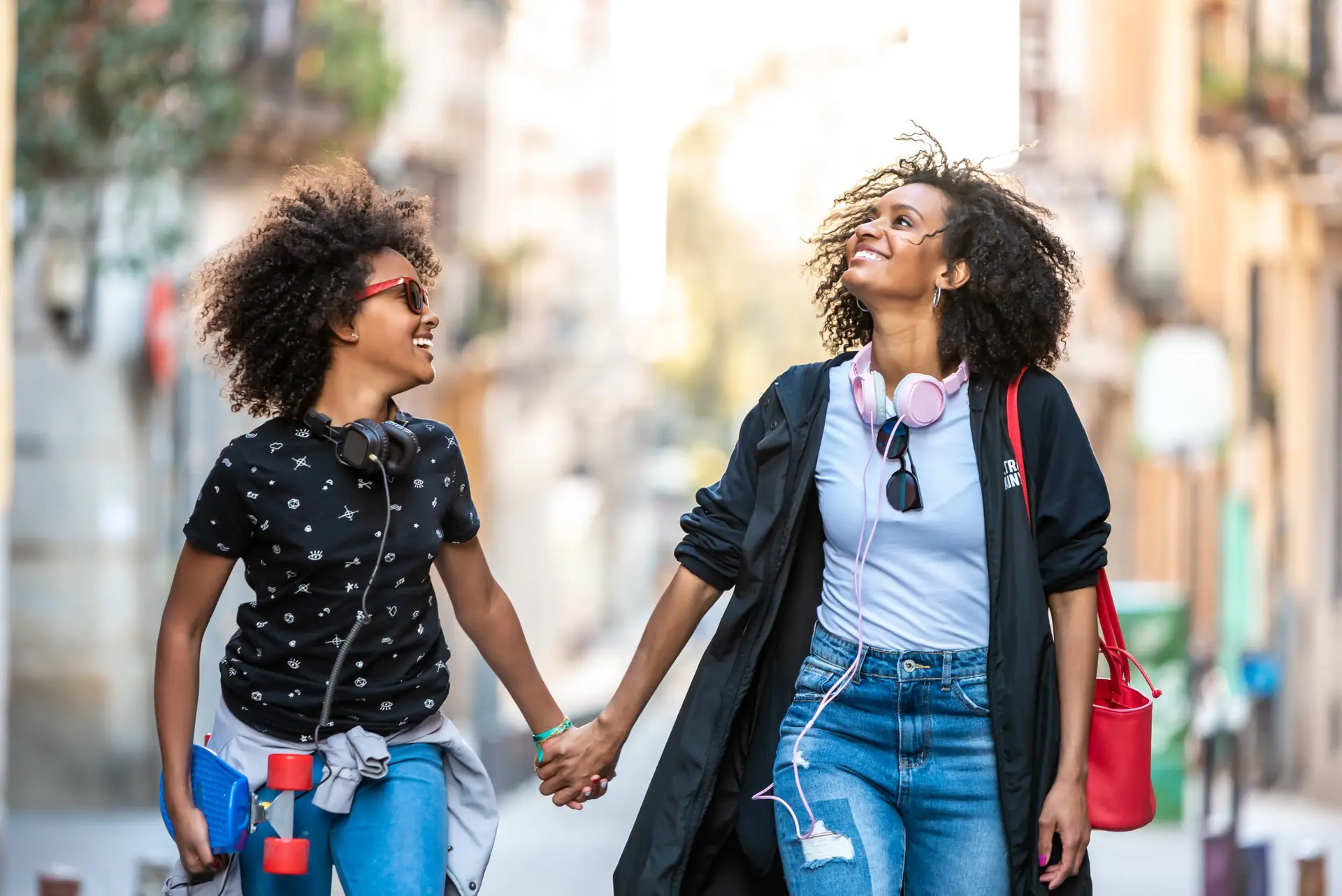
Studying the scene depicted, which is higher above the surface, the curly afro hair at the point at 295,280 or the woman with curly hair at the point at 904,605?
the curly afro hair at the point at 295,280

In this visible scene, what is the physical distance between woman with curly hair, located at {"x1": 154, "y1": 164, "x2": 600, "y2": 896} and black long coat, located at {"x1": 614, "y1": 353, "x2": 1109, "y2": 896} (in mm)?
435

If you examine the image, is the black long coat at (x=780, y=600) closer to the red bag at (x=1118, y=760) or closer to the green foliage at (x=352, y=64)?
the red bag at (x=1118, y=760)

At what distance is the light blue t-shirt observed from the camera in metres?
3.73

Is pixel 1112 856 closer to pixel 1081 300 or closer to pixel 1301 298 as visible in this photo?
pixel 1301 298

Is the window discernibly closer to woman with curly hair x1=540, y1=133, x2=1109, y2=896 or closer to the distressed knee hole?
woman with curly hair x1=540, y1=133, x2=1109, y2=896

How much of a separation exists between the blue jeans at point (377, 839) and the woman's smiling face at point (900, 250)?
1.33 metres

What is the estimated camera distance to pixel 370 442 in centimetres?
375

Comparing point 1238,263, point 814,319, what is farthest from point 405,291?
point 1238,263

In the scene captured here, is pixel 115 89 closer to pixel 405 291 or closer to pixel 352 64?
pixel 352 64

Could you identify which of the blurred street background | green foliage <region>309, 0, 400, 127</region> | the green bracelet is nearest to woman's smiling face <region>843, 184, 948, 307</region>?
the green bracelet

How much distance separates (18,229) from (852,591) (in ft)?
31.2

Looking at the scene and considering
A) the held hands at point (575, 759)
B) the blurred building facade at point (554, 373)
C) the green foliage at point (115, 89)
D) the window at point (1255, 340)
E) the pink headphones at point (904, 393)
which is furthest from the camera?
the blurred building facade at point (554, 373)

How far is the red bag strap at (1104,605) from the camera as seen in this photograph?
380 centimetres

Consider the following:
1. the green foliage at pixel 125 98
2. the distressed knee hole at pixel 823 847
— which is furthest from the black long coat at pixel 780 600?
the green foliage at pixel 125 98
